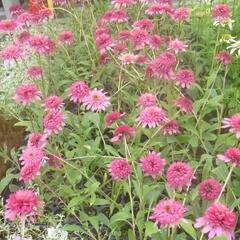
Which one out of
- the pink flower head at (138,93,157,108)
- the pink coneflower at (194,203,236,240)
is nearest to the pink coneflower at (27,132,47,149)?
the pink flower head at (138,93,157,108)

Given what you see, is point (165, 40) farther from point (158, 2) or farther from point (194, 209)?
point (194, 209)

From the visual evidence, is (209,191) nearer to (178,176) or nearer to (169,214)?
(178,176)

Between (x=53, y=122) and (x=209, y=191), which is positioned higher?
(x=53, y=122)

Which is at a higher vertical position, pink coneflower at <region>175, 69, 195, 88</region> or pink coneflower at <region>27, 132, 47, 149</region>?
pink coneflower at <region>27, 132, 47, 149</region>

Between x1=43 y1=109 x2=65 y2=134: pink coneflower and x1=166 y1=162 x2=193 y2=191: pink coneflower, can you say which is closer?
x1=166 y1=162 x2=193 y2=191: pink coneflower

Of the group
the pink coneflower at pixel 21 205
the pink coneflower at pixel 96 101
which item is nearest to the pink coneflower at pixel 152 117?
the pink coneflower at pixel 96 101

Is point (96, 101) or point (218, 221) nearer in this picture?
point (218, 221)

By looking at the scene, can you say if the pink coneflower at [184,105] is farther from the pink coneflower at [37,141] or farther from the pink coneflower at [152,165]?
the pink coneflower at [37,141]

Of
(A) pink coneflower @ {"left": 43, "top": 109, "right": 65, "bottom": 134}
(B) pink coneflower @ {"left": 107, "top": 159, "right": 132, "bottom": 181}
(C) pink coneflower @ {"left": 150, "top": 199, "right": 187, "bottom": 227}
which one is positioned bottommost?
(B) pink coneflower @ {"left": 107, "top": 159, "right": 132, "bottom": 181}

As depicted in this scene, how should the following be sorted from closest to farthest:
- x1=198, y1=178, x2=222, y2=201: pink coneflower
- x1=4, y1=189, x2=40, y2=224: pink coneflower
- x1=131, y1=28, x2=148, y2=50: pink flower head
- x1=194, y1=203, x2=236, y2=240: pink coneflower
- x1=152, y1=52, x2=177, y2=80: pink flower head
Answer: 1. x1=194, y1=203, x2=236, y2=240: pink coneflower
2. x1=4, y1=189, x2=40, y2=224: pink coneflower
3. x1=198, y1=178, x2=222, y2=201: pink coneflower
4. x1=152, y1=52, x2=177, y2=80: pink flower head
5. x1=131, y1=28, x2=148, y2=50: pink flower head

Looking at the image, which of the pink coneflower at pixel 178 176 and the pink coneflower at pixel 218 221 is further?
the pink coneflower at pixel 178 176

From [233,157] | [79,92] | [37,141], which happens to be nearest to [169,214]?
[233,157]

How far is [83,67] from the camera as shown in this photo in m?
2.71

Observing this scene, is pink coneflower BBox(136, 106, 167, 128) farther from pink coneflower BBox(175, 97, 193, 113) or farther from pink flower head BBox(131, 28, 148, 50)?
pink flower head BBox(131, 28, 148, 50)
